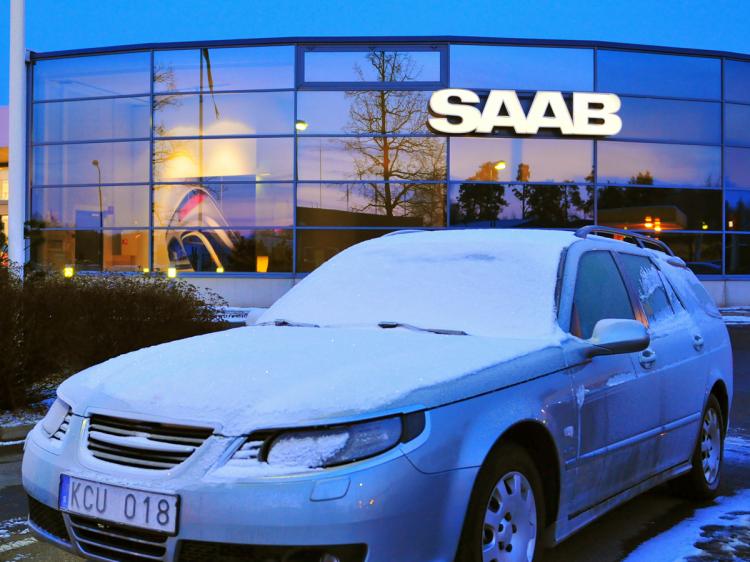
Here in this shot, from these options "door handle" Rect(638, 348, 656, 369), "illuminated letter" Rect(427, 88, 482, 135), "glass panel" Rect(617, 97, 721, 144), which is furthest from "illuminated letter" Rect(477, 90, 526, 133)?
"door handle" Rect(638, 348, 656, 369)

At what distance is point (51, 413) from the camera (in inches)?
126

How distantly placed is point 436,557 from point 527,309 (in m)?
1.43

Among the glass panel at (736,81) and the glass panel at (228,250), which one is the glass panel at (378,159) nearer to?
the glass panel at (228,250)

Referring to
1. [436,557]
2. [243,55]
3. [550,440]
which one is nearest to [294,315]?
[550,440]

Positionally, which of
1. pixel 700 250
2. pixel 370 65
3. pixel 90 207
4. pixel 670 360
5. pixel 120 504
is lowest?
pixel 120 504

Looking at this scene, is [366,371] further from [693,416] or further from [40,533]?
[693,416]

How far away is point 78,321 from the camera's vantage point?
764cm

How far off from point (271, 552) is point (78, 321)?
5838 mm

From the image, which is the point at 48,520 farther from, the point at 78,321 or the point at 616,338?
the point at 78,321

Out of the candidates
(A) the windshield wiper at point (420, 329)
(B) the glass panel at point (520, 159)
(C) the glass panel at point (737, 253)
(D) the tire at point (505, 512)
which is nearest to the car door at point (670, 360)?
(A) the windshield wiper at point (420, 329)

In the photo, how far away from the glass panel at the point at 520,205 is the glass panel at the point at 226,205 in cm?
522

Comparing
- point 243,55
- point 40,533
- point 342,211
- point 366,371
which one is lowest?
point 40,533

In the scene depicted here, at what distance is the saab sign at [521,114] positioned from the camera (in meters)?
22.7

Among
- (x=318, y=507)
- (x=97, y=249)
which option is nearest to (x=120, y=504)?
(x=318, y=507)
